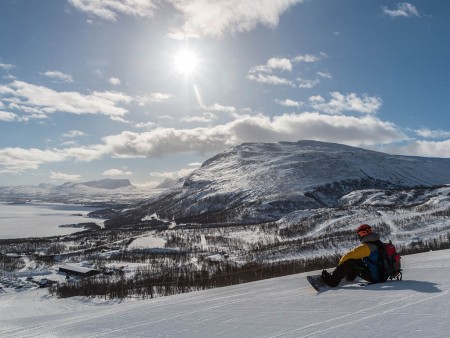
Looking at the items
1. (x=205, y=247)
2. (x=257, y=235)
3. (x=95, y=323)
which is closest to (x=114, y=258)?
(x=205, y=247)

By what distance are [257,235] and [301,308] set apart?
111m

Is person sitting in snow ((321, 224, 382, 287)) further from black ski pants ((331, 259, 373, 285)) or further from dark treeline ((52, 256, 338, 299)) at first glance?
dark treeline ((52, 256, 338, 299))

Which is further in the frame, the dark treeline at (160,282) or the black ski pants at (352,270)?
the dark treeline at (160,282)

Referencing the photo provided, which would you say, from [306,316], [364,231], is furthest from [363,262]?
[306,316]

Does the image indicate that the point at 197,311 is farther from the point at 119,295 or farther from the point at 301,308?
the point at 119,295

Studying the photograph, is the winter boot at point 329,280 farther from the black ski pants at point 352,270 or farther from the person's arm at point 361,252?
the person's arm at point 361,252

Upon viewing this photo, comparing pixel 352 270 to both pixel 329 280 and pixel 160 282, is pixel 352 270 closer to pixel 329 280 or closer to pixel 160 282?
pixel 329 280

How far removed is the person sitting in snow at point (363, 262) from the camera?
34.5ft

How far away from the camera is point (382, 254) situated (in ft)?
34.6

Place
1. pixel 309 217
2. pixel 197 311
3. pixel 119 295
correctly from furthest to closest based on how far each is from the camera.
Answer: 1. pixel 309 217
2. pixel 119 295
3. pixel 197 311

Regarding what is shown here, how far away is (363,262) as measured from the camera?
10750 millimetres

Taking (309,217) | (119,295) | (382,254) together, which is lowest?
(119,295)

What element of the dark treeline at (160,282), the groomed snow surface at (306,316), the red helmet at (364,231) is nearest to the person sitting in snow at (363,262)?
the red helmet at (364,231)

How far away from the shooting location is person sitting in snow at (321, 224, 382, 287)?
10.5 m
